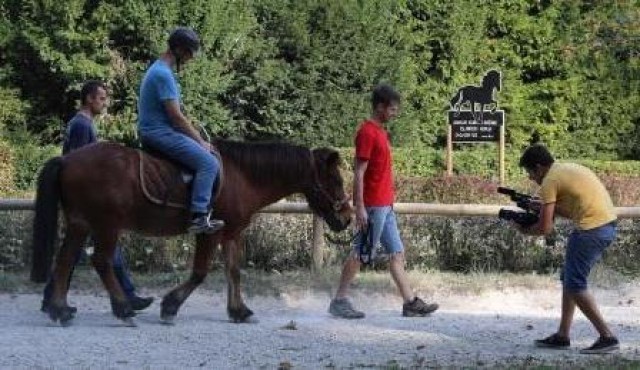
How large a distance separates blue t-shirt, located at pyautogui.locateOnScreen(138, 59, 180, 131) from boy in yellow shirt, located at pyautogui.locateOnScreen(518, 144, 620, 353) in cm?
284

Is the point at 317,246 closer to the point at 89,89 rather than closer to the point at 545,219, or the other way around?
the point at 89,89

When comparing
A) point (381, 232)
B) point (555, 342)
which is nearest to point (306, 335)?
point (381, 232)

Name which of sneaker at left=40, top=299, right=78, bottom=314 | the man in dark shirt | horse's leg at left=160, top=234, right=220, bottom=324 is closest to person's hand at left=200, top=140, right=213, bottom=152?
horse's leg at left=160, top=234, right=220, bottom=324

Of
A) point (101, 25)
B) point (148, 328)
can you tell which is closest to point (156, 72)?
point (148, 328)

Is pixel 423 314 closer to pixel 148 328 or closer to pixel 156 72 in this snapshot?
pixel 148 328

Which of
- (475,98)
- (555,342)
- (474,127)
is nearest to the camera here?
(555,342)

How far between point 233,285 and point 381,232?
53.6 inches

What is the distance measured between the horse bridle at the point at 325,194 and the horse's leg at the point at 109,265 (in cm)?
183

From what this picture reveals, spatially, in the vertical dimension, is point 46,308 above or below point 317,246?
below

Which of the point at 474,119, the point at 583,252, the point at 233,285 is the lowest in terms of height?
the point at 233,285

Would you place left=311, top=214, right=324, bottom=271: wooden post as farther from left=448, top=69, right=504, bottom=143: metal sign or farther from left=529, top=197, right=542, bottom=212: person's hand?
left=448, top=69, right=504, bottom=143: metal sign

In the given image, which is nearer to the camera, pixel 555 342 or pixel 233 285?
pixel 555 342

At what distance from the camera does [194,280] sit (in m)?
8.86

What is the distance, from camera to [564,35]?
3025 centimetres
